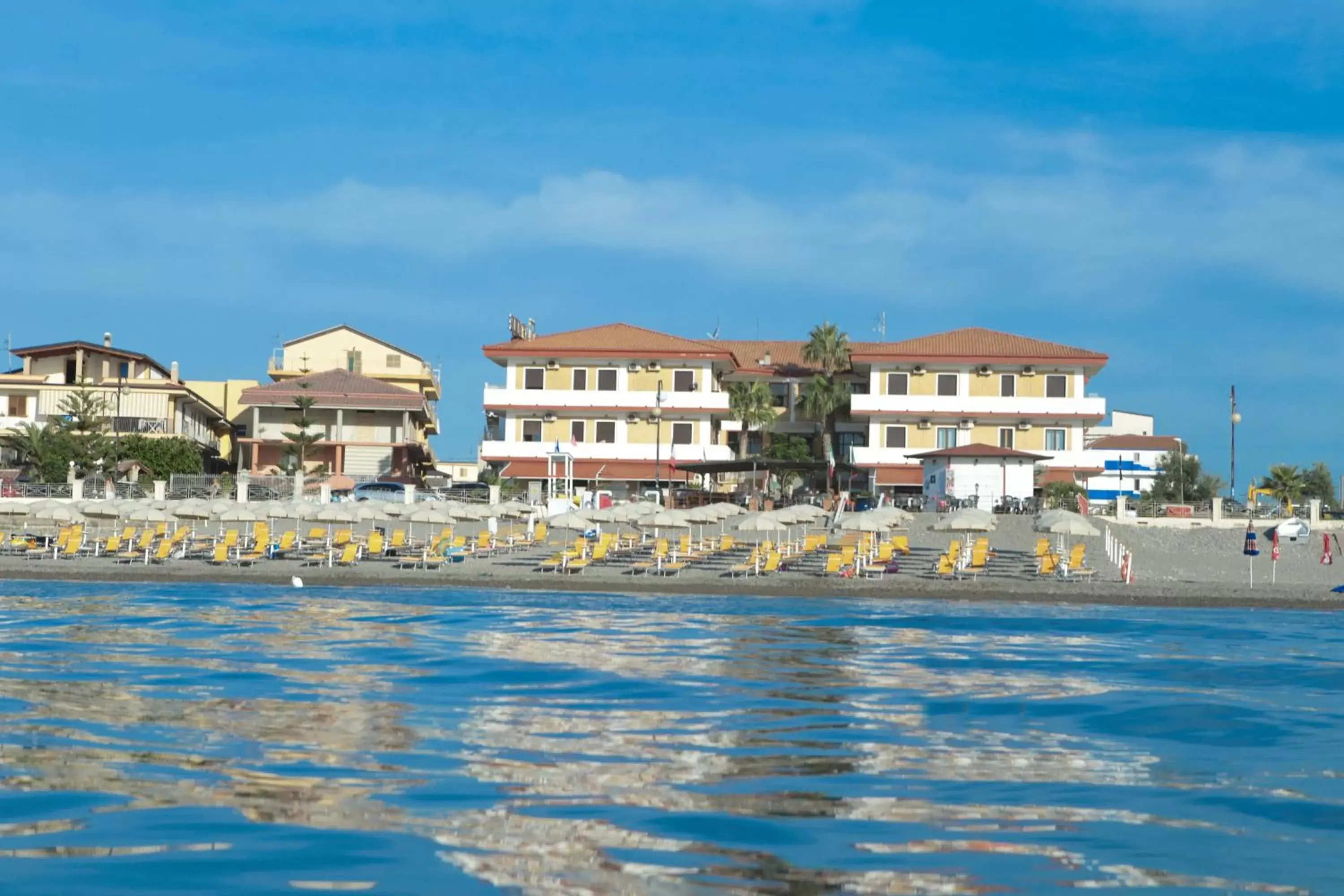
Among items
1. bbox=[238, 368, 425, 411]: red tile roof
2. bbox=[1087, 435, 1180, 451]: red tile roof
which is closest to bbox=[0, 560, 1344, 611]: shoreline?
bbox=[238, 368, 425, 411]: red tile roof

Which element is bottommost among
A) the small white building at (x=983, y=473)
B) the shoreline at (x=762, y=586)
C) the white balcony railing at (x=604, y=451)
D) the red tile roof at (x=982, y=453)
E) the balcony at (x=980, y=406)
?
the shoreline at (x=762, y=586)

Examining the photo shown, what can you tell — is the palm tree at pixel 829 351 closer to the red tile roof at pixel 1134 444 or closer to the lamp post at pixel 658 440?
the lamp post at pixel 658 440

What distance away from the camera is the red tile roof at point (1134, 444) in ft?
307

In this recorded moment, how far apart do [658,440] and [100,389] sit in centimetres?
2591

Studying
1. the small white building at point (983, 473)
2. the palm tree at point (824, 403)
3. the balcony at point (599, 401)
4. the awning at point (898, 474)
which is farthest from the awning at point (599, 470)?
the small white building at point (983, 473)

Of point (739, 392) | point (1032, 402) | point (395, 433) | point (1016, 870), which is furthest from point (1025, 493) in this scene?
point (1016, 870)

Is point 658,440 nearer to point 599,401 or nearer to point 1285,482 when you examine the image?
point 599,401

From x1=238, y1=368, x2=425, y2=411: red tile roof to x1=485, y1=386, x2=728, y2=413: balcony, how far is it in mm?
4903

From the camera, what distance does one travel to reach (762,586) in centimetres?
3038

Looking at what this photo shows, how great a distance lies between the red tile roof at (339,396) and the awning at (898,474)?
2022 centimetres

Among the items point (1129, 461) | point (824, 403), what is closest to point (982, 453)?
point (824, 403)

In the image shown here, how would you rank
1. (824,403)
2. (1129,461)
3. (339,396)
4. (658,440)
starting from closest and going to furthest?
(658,440)
(824,403)
(339,396)
(1129,461)

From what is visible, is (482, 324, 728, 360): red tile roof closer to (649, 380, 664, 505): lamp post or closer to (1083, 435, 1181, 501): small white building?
(649, 380, 664, 505): lamp post

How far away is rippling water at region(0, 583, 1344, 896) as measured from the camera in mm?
7625
